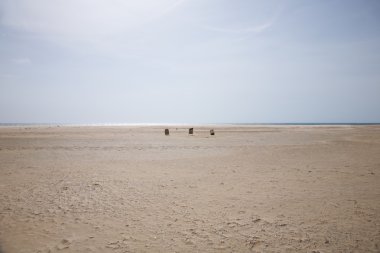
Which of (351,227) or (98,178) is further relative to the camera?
(98,178)

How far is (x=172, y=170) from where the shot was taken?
11.4 meters

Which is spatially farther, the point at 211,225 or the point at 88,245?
the point at 211,225

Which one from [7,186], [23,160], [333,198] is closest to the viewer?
[333,198]

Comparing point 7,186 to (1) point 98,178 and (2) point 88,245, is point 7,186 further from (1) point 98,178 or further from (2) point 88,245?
(2) point 88,245

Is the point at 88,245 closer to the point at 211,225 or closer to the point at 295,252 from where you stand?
the point at 211,225

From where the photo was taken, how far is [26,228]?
5.47m

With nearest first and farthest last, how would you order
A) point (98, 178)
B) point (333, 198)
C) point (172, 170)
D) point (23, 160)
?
point (333, 198) < point (98, 178) < point (172, 170) < point (23, 160)

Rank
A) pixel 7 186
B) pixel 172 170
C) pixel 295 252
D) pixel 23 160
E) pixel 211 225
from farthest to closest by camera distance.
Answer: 1. pixel 23 160
2. pixel 172 170
3. pixel 7 186
4. pixel 211 225
5. pixel 295 252

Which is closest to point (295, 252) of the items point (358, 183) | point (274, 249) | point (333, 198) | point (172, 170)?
point (274, 249)

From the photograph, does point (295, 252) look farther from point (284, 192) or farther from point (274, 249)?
point (284, 192)

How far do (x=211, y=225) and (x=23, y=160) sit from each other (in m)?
12.6

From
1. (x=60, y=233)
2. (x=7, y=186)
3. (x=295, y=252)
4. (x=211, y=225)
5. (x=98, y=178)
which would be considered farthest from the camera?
(x=98, y=178)

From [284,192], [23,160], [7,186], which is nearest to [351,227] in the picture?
[284,192]

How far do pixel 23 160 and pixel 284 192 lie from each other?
13.3 meters
